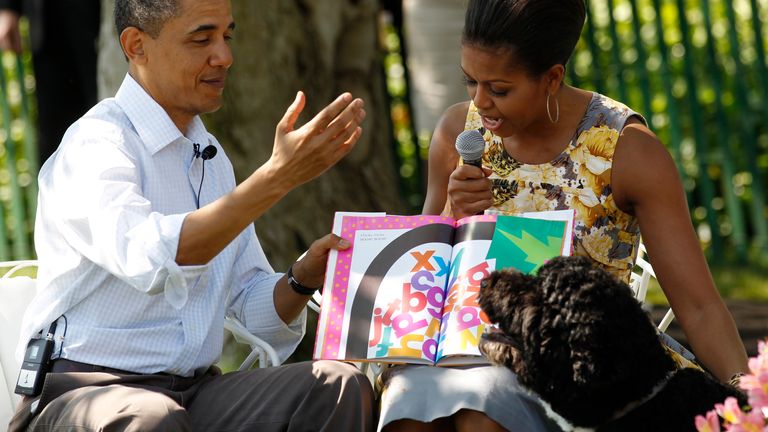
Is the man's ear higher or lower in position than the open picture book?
higher

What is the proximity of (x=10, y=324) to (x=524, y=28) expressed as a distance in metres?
1.99

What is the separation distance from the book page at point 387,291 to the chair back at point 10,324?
3.43ft

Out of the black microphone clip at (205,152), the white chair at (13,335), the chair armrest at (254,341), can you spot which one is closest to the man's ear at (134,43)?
the black microphone clip at (205,152)

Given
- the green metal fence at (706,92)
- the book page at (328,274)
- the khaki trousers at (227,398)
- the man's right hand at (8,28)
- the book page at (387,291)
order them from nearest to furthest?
the khaki trousers at (227,398) < the book page at (387,291) < the book page at (328,274) < the man's right hand at (8,28) < the green metal fence at (706,92)

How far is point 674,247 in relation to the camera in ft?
12.7

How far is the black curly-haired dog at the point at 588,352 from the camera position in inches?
125

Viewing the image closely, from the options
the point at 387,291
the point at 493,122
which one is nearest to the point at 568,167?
the point at 493,122

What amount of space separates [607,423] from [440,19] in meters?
4.91

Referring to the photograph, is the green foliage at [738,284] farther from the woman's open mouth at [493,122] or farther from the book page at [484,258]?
the book page at [484,258]

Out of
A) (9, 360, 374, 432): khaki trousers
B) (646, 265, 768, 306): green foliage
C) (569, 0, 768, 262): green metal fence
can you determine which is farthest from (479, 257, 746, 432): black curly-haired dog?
(569, 0, 768, 262): green metal fence

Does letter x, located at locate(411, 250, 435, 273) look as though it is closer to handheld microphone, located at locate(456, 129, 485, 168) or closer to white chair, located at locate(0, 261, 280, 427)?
handheld microphone, located at locate(456, 129, 485, 168)

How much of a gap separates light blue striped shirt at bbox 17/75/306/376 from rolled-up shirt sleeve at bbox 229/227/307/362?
4.9 inches

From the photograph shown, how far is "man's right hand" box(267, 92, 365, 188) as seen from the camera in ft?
11.2

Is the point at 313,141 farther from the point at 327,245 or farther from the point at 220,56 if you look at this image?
the point at 220,56
